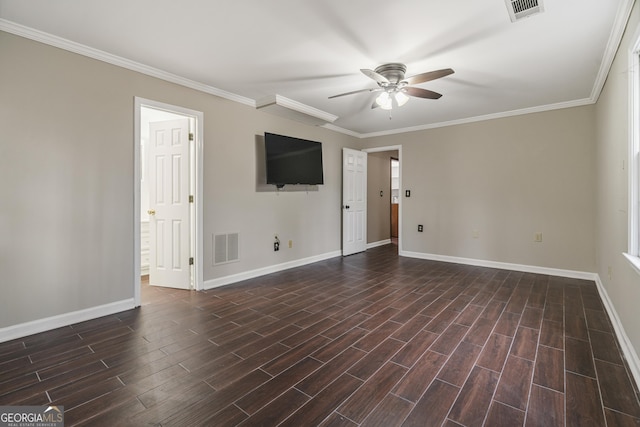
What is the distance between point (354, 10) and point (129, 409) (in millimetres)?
2957

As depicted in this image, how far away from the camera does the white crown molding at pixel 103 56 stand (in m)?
2.44

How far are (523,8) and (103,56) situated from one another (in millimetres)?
3639

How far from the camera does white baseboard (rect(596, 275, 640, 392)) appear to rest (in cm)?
190

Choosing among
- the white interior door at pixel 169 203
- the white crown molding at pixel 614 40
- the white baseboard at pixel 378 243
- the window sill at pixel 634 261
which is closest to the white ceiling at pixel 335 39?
the white crown molding at pixel 614 40

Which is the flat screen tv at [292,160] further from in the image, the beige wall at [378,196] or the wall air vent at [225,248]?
the beige wall at [378,196]

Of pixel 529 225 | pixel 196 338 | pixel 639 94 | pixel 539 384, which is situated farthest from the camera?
pixel 529 225

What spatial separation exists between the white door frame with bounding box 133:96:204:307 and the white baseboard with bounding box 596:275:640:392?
398 cm

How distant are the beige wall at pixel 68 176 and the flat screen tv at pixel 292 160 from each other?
0.85m

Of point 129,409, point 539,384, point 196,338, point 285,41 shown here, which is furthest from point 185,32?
point 539,384

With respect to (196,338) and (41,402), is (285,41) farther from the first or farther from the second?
(41,402)

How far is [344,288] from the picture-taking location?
386 centimetres

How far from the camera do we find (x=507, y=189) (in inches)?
191

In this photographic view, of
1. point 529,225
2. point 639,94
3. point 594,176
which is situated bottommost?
point 529,225

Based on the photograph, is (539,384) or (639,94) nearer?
(539,384)
